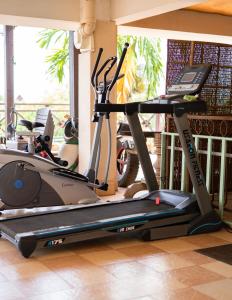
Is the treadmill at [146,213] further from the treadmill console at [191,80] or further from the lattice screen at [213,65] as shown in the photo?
the lattice screen at [213,65]

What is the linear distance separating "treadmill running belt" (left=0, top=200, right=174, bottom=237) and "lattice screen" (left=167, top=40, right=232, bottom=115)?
85.0 inches

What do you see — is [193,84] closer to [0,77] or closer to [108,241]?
[108,241]

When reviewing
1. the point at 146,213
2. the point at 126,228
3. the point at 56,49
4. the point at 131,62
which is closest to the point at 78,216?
the point at 126,228

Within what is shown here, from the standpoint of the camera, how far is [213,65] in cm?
620

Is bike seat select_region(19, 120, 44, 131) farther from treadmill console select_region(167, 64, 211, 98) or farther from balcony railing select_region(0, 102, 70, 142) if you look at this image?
balcony railing select_region(0, 102, 70, 142)

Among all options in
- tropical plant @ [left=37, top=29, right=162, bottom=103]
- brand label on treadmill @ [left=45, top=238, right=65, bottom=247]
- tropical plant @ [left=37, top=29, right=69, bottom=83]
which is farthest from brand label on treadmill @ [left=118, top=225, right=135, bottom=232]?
tropical plant @ [left=37, top=29, right=69, bottom=83]

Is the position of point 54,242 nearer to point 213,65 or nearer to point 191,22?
point 213,65

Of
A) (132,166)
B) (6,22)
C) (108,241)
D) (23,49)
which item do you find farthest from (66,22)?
(23,49)

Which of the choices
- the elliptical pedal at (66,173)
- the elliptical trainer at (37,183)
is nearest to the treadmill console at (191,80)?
A: the elliptical trainer at (37,183)

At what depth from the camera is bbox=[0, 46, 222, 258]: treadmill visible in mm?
3691

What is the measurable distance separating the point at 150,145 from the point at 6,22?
488 cm

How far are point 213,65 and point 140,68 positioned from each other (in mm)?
4004

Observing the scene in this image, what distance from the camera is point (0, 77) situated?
347 inches

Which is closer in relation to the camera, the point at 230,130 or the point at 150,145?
the point at 230,130
